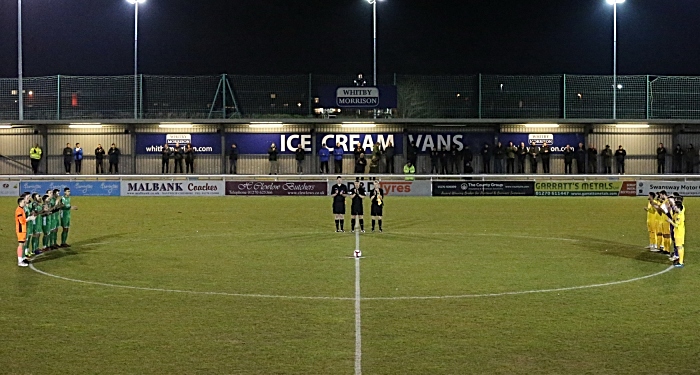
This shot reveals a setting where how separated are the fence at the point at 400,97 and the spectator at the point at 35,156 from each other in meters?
1.94

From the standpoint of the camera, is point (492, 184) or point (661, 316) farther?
point (492, 184)

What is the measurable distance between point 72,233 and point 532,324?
17.1 m

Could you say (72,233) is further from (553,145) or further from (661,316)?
(553,145)

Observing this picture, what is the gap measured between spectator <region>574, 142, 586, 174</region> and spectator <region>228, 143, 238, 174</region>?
1910 centimetres

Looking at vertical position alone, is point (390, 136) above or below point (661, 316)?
above

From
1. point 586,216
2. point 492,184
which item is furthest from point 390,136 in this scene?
point 586,216

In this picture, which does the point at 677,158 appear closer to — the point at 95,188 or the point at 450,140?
the point at 450,140

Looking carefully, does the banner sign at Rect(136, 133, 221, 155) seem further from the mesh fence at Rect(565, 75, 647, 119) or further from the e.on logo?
the mesh fence at Rect(565, 75, 647, 119)

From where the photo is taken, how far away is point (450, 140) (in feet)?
160

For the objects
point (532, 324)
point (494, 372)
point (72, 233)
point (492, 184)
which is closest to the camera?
point (494, 372)

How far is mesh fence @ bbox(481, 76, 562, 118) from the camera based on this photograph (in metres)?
47.9

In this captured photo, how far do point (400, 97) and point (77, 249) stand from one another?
29003mm

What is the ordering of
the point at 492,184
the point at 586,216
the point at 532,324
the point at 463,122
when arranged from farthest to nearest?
the point at 463,122 < the point at 492,184 < the point at 586,216 < the point at 532,324

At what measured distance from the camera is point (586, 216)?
103 feet
